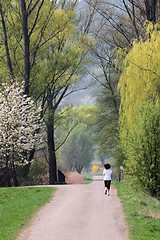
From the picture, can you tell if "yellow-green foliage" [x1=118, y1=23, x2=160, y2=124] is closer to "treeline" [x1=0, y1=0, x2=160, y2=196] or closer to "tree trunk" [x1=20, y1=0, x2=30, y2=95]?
"treeline" [x1=0, y1=0, x2=160, y2=196]

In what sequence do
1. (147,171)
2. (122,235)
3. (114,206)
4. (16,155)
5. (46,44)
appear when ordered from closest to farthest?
(122,235)
(114,206)
(147,171)
(16,155)
(46,44)

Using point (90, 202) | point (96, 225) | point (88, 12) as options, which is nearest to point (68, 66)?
point (88, 12)

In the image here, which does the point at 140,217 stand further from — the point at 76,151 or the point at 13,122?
the point at 76,151

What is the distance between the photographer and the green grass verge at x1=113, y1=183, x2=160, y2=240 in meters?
8.96

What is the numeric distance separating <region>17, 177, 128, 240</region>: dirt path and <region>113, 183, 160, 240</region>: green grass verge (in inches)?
9.5

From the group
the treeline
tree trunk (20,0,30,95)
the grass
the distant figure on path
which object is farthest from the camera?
tree trunk (20,0,30,95)

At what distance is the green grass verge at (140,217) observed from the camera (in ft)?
29.4

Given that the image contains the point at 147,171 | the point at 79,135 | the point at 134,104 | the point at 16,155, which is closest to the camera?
the point at 147,171

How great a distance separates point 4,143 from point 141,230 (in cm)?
1336

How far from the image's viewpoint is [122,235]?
891 cm

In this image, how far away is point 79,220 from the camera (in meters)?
10.4

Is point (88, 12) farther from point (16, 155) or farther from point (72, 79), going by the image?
point (16, 155)

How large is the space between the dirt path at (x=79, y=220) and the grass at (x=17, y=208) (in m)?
0.31

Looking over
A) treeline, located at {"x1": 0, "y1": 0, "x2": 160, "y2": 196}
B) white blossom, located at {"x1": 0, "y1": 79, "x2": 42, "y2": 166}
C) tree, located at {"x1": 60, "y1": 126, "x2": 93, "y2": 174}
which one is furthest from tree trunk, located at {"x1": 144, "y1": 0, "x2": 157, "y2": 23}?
tree, located at {"x1": 60, "y1": 126, "x2": 93, "y2": 174}
